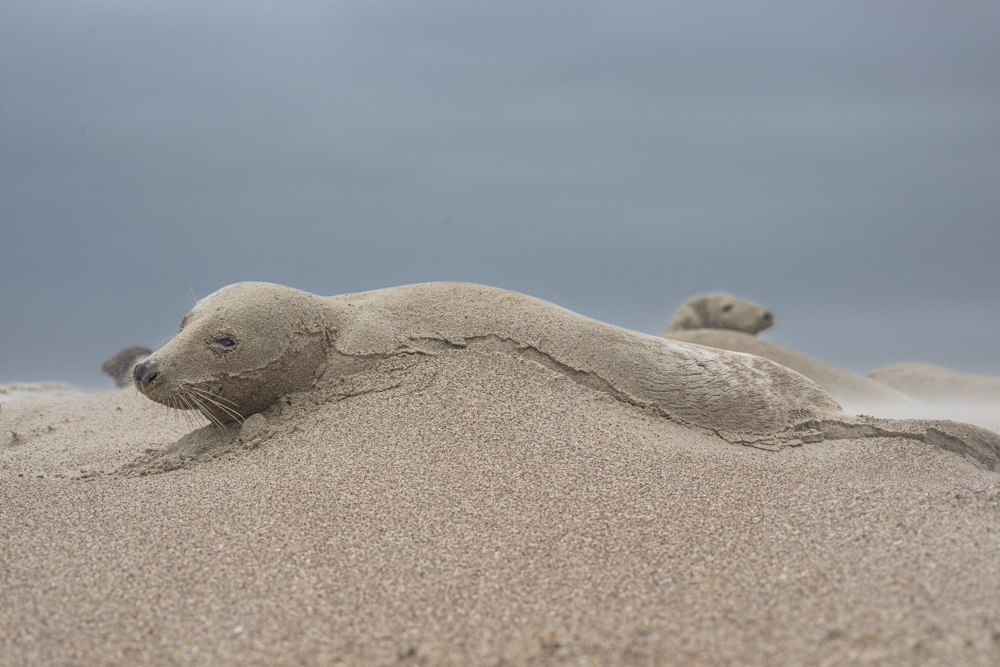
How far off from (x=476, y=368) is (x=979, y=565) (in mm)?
3264

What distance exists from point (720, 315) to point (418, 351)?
11.9 meters

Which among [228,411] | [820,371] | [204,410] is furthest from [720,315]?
[204,410]

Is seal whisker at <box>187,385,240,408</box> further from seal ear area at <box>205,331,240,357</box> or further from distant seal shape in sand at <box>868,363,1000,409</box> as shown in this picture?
distant seal shape in sand at <box>868,363,1000,409</box>

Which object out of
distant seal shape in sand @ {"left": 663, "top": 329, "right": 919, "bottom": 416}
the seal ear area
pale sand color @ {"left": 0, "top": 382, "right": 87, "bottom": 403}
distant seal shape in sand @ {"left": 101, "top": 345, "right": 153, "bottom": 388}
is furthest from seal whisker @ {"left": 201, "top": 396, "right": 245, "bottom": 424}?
distant seal shape in sand @ {"left": 663, "top": 329, "right": 919, "bottom": 416}

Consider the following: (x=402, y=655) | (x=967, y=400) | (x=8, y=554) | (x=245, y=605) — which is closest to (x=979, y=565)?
(x=402, y=655)

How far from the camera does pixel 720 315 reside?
640 inches

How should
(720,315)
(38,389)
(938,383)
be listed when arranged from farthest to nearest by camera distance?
(720,315), (938,383), (38,389)

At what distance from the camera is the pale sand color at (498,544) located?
2.82 meters

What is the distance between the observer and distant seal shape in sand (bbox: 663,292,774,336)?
1591 centimetres

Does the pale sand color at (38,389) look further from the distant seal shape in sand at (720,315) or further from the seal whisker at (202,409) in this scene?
the distant seal shape in sand at (720,315)

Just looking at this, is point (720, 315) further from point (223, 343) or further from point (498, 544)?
point (498, 544)

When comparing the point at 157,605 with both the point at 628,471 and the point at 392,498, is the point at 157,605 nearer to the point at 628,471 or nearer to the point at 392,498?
the point at 392,498

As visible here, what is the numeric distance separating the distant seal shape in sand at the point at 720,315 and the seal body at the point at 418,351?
10124 millimetres

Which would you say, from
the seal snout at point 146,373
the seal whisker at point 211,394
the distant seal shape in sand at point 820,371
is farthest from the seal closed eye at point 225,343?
the distant seal shape in sand at point 820,371
